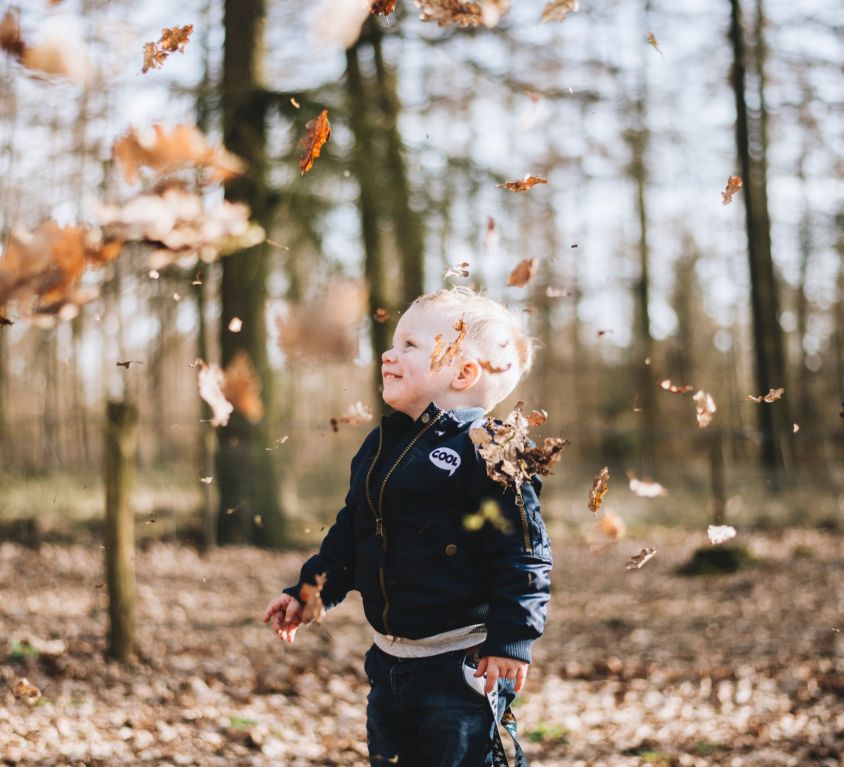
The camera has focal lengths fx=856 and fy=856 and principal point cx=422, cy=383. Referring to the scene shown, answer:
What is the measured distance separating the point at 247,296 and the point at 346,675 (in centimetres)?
532

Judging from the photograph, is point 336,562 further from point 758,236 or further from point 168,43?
point 758,236

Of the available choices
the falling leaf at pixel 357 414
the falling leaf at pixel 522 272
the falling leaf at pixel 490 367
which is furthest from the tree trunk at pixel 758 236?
the falling leaf at pixel 490 367

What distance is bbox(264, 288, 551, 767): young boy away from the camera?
2.15 meters

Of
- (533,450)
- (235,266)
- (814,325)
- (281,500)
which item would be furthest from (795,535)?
(814,325)

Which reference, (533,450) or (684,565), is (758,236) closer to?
(684,565)

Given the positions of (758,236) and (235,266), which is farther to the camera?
(758,236)

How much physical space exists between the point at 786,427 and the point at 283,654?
441 inches

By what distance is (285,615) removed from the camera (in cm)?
240

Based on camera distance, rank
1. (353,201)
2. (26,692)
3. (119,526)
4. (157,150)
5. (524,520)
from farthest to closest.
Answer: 1. (353,201)
2. (119,526)
3. (26,692)
4. (157,150)
5. (524,520)

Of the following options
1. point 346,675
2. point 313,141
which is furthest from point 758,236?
point 313,141

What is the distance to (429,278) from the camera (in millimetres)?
10945

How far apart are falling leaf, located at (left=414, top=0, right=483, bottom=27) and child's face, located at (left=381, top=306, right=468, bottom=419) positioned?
1113 millimetres

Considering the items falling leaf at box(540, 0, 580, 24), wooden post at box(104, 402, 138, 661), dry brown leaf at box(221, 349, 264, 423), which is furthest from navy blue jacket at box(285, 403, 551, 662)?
dry brown leaf at box(221, 349, 264, 423)

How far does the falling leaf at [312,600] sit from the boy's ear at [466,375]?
648mm
